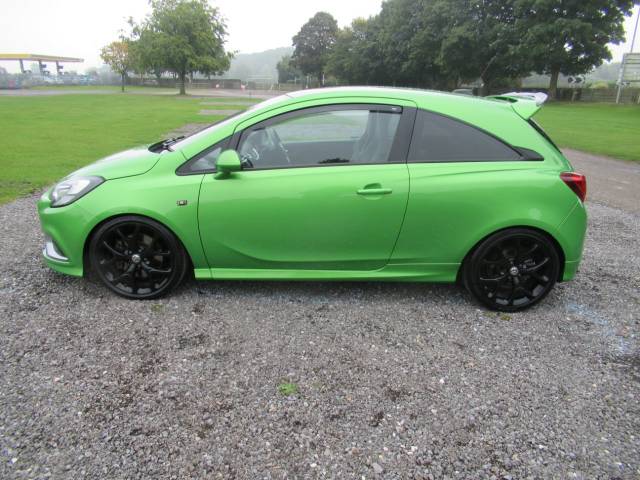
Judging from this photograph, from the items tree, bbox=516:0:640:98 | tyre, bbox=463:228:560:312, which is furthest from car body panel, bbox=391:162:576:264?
tree, bbox=516:0:640:98

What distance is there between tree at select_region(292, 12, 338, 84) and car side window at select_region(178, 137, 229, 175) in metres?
89.7

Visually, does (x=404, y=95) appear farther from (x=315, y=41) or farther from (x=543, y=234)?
(x=315, y=41)

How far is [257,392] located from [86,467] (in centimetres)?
88

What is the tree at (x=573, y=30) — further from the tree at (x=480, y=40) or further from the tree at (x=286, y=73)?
the tree at (x=286, y=73)

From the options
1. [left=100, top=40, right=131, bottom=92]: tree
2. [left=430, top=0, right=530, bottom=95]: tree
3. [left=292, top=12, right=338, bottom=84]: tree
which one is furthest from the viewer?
[left=292, top=12, right=338, bottom=84]: tree

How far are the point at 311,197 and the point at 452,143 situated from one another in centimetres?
113

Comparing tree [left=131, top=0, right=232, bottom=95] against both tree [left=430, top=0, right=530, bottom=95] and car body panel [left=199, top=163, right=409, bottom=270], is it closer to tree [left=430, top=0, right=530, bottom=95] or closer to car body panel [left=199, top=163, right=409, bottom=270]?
tree [left=430, top=0, right=530, bottom=95]

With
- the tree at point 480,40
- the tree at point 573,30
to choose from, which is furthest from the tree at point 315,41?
the tree at point 573,30

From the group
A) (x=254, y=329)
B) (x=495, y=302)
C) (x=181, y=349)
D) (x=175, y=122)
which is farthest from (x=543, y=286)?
(x=175, y=122)

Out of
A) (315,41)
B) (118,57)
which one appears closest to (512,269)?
(118,57)

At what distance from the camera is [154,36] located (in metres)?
45.0

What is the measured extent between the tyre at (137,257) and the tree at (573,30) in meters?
42.4

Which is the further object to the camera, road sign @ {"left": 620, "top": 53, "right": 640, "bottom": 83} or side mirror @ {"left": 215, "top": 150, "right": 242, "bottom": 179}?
road sign @ {"left": 620, "top": 53, "right": 640, "bottom": 83}

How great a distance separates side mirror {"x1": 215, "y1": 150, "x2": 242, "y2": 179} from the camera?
3.04 meters
